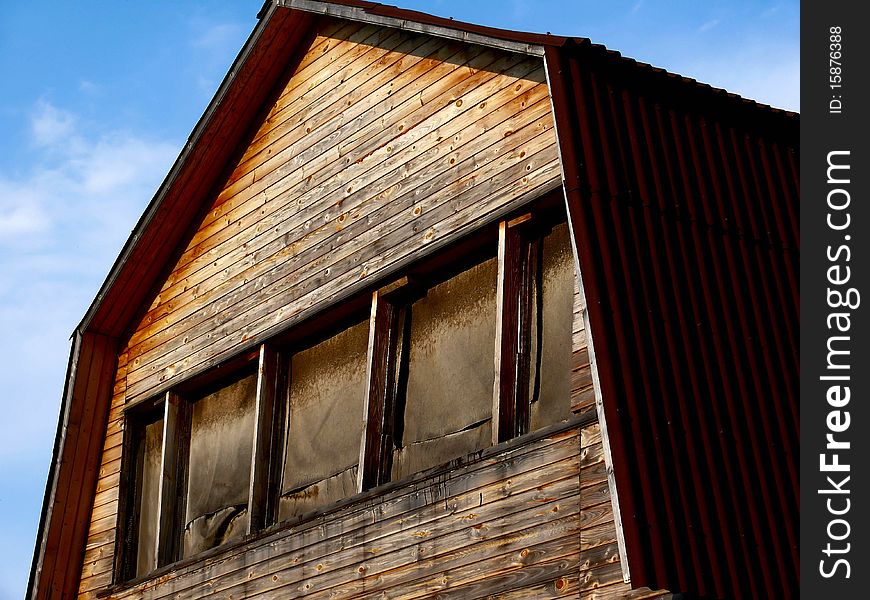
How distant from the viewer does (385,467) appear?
9.53m

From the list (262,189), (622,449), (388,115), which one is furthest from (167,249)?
(622,449)

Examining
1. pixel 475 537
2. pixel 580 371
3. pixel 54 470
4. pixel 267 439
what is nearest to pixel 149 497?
pixel 54 470

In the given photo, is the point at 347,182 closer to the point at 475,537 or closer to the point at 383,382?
the point at 383,382

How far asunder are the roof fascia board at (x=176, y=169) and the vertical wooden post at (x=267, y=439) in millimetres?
2255

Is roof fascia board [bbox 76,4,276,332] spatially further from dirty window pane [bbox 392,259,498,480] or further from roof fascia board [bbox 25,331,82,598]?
dirty window pane [bbox 392,259,498,480]

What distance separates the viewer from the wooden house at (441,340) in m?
7.42

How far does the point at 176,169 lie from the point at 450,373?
4.33 m

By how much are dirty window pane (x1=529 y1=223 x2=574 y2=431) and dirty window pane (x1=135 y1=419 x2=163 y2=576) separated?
15.3 ft

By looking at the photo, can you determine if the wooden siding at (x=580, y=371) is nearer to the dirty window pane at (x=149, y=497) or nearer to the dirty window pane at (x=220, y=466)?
the dirty window pane at (x=220, y=466)

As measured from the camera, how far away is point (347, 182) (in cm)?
1088

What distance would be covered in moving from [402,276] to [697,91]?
103 inches

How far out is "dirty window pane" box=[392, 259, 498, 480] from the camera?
357 inches

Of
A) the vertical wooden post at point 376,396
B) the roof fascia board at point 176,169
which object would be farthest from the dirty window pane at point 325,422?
the roof fascia board at point 176,169

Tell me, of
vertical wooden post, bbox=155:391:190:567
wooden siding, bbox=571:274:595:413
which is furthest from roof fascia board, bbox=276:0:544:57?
vertical wooden post, bbox=155:391:190:567
